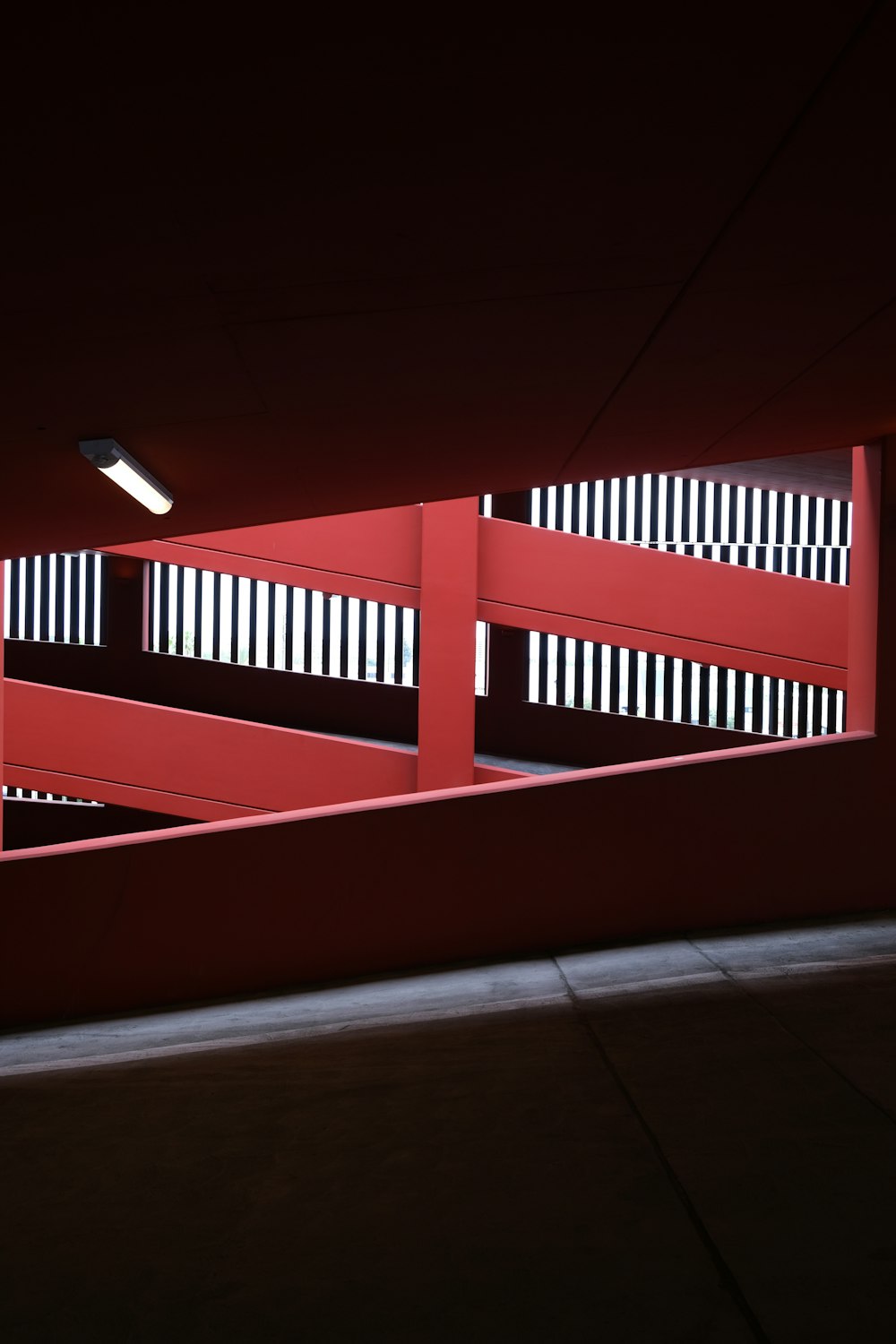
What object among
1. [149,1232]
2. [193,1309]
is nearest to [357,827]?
[149,1232]

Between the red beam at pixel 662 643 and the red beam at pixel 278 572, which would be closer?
the red beam at pixel 278 572

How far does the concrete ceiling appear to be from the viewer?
2.05m

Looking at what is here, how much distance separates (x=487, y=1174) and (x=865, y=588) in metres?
5.13

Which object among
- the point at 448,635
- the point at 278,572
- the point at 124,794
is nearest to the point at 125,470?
the point at 448,635

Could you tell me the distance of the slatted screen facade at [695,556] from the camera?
55.0 ft

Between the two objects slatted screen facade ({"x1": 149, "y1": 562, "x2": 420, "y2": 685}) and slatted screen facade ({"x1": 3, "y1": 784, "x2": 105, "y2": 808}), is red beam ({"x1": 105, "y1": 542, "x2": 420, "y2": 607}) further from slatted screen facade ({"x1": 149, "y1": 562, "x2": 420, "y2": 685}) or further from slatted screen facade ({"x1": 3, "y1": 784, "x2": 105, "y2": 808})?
slatted screen facade ({"x1": 3, "y1": 784, "x2": 105, "y2": 808})

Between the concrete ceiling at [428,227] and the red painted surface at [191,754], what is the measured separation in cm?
688

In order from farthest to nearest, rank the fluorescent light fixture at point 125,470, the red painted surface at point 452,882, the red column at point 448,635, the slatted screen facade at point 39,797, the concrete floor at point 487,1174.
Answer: the slatted screen facade at point 39,797 → the red column at point 448,635 → the red painted surface at point 452,882 → the fluorescent light fixture at point 125,470 → the concrete floor at point 487,1174

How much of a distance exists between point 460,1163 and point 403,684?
1367cm

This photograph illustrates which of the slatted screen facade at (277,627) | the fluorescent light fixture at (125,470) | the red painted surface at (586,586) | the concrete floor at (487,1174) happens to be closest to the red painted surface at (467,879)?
the concrete floor at (487,1174)

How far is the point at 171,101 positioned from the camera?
6.77 ft

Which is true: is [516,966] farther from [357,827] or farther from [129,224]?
[129,224]

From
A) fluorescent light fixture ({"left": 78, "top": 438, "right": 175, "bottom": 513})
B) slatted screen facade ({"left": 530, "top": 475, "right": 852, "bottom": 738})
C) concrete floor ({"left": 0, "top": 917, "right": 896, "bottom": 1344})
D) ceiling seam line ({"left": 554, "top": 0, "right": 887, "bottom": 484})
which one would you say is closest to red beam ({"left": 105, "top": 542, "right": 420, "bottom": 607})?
fluorescent light fixture ({"left": 78, "top": 438, "right": 175, "bottom": 513})

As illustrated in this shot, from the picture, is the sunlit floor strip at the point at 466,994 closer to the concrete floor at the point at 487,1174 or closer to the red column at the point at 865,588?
the concrete floor at the point at 487,1174
